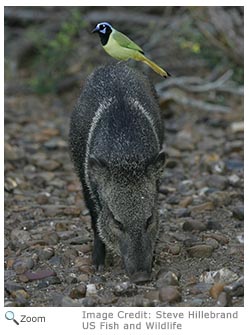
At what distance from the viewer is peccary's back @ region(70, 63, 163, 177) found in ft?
20.4

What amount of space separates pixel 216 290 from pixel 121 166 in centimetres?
121

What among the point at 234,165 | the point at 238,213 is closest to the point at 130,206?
the point at 238,213

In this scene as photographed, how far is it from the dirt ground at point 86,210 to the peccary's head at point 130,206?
0.28 metres

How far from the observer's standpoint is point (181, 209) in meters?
8.20

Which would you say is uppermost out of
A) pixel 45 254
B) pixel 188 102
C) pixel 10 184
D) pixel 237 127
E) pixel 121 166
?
pixel 188 102

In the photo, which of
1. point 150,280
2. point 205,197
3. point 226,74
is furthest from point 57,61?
point 150,280

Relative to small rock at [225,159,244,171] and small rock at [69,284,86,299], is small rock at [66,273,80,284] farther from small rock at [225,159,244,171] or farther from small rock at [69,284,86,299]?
small rock at [225,159,244,171]

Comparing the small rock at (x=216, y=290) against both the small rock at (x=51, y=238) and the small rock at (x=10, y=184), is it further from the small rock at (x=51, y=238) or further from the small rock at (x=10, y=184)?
the small rock at (x=10, y=184)

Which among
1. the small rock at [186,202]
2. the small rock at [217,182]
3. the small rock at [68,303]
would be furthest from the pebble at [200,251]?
the small rock at [217,182]

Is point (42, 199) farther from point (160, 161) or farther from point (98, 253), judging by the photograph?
point (160, 161)

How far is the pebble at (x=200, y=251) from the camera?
680cm

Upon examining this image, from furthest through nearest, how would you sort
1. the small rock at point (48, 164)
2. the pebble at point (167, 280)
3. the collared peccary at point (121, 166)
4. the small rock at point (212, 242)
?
the small rock at point (48, 164), the small rock at point (212, 242), the pebble at point (167, 280), the collared peccary at point (121, 166)

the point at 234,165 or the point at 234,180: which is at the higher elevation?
the point at 234,165

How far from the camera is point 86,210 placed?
828 centimetres
